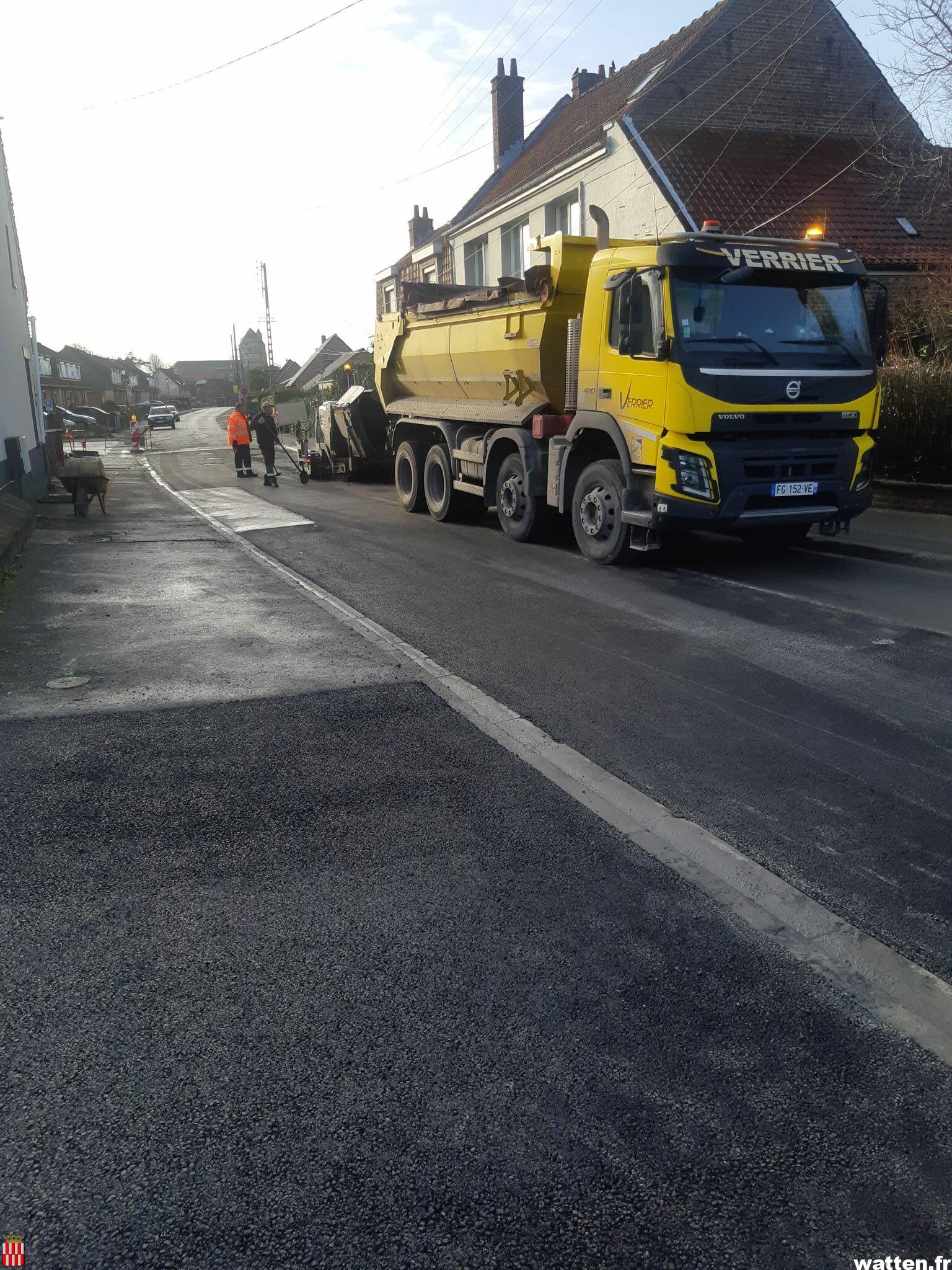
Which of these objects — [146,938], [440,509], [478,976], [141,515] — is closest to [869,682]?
[478,976]

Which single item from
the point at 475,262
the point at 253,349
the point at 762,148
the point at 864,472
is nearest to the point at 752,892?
the point at 864,472

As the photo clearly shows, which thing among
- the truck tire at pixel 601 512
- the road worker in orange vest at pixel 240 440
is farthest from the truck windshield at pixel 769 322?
the road worker in orange vest at pixel 240 440

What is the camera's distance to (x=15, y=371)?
64.9 feet

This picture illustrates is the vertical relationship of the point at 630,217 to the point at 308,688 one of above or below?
above

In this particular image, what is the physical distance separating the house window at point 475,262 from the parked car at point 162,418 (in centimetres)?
3810

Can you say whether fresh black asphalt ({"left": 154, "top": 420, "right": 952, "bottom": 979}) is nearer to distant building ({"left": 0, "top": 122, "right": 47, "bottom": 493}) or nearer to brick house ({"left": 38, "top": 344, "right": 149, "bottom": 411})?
distant building ({"left": 0, "top": 122, "right": 47, "bottom": 493})

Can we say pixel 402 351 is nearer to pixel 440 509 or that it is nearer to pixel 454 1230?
pixel 440 509

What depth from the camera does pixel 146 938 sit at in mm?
3326

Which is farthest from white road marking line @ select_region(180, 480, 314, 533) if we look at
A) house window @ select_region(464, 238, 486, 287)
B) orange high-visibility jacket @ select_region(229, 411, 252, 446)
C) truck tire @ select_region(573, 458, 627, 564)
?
house window @ select_region(464, 238, 486, 287)

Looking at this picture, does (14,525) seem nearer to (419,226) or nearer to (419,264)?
(419,264)

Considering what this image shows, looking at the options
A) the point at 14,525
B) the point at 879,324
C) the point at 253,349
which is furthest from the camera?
the point at 253,349

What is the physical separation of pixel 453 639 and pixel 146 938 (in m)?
4.34

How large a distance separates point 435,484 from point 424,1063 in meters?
12.3

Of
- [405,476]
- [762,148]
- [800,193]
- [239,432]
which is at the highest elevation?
[762,148]
